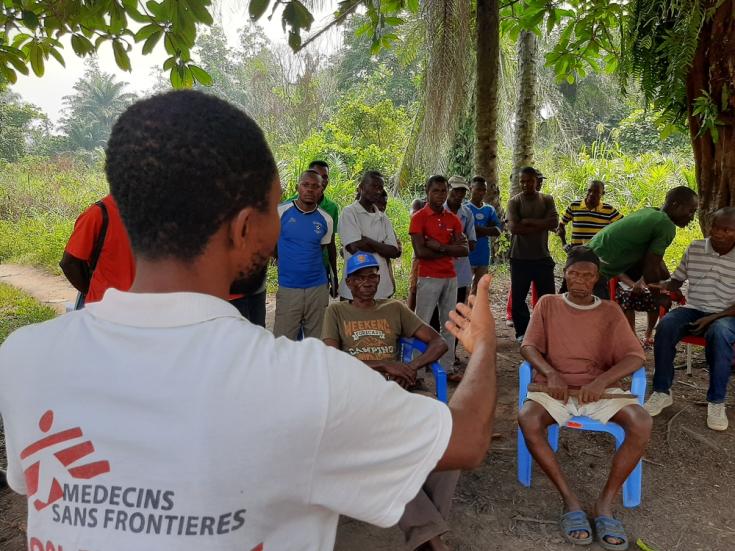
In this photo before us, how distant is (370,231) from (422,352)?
1.42 metres

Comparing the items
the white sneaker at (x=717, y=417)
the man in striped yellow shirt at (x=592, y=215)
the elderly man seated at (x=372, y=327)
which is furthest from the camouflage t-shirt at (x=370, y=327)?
the man in striped yellow shirt at (x=592, y=215)

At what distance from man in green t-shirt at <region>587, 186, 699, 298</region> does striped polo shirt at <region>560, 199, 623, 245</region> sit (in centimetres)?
88

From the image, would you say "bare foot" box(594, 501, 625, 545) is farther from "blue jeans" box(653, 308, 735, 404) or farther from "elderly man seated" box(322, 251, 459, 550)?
"blue jeans" box(653, 308, 735, 404)

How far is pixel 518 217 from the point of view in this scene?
16.8 feet

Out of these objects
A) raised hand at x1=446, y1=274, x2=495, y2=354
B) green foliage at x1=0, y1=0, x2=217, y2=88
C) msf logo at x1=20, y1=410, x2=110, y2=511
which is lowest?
msf logo at x1=20, y1=410, x2=110, y2=511

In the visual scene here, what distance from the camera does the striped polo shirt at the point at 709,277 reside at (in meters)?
3.67

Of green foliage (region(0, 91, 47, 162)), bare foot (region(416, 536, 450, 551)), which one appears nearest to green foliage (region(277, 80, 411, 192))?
bare foot (region(416, 536, 450, 551))

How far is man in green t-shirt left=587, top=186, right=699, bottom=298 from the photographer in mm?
4141

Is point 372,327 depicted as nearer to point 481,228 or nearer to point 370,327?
point 370,327

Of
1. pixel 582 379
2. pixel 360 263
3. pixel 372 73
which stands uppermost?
pixel 372 73

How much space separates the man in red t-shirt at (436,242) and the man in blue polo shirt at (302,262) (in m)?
0.82

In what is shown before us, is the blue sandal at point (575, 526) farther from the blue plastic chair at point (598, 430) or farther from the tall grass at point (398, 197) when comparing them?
the tall grass at point (398, 197)

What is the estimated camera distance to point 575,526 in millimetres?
2455

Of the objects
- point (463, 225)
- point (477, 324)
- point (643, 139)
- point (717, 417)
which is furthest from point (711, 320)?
Result: point (643, 139)
